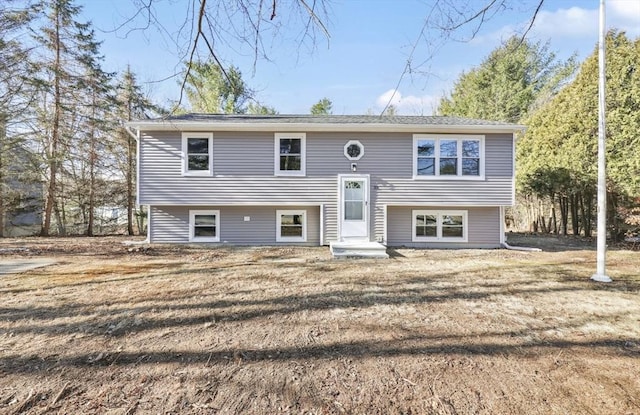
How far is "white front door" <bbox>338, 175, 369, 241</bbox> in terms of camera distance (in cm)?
924

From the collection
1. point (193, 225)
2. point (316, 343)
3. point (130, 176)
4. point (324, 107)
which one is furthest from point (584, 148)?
point (130, 176)

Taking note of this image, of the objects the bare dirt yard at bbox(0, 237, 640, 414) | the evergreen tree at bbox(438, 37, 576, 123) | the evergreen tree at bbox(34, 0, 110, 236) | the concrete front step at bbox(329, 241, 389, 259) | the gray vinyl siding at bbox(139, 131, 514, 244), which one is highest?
the evergreen tree at bbox(438, 37, 576, 123)

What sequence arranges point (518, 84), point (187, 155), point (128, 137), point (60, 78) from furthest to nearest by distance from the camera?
point (518, 84) → point (128, 137) → point (60, 78) → point (187, 155)

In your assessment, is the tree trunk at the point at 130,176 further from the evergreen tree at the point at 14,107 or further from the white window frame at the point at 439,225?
the white window frame at the point at 439,225

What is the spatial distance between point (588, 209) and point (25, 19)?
21.1 m

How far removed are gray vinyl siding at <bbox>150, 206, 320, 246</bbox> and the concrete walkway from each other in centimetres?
296

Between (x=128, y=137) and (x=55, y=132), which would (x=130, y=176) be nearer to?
(x=128, y=137)

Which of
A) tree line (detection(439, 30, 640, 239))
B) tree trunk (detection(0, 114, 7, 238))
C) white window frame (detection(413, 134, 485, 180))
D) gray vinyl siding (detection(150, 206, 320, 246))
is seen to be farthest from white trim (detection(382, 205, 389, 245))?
tree trunk (detection(0, 114, 7, 238))

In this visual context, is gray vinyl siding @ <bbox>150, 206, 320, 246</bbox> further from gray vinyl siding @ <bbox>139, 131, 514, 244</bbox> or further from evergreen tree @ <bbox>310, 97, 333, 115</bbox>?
evergreen tree @ <bbox>310, 97, 333, 115</bbox>

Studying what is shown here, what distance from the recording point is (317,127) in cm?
903

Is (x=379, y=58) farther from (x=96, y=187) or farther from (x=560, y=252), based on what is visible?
(x=96, y=187)

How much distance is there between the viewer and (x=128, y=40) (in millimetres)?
3086

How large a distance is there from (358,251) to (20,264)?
24.2 ft

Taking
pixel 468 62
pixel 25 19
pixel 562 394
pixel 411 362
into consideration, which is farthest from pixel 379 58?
pixel 25 19
